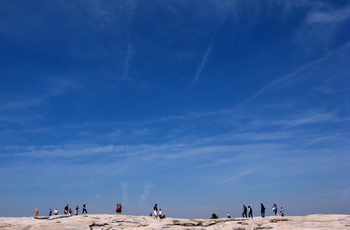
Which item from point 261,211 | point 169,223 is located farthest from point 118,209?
point 261,211

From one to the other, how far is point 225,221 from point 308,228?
1123cm

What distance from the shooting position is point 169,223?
122 feet

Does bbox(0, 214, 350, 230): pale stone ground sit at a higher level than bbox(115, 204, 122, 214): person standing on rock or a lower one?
lower

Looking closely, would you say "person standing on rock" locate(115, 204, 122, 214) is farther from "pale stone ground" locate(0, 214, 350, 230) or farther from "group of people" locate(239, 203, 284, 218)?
"group of people" locate(239, 203, 284, 218)

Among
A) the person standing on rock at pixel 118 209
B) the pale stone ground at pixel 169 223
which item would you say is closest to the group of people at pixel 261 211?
the pale stone ground at pixel 169 223

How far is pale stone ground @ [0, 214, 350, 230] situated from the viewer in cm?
3135

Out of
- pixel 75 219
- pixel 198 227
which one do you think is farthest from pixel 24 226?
pixel 198 227

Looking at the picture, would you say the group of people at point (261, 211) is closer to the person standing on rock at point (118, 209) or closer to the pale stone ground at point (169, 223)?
the pale stone ground at point (169, 223)

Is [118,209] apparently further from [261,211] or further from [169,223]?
[261,211]

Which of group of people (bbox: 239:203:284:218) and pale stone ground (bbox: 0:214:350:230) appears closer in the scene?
pale stone ground (bbox: 0:214:350:230)

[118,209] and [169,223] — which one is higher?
[118,209]

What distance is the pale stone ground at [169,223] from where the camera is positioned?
103ft

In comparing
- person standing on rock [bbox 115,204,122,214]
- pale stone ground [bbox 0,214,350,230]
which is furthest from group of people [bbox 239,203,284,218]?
person standing on rock [bbox 115,204,122,214]

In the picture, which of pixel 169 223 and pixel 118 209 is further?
pixel 118 209
